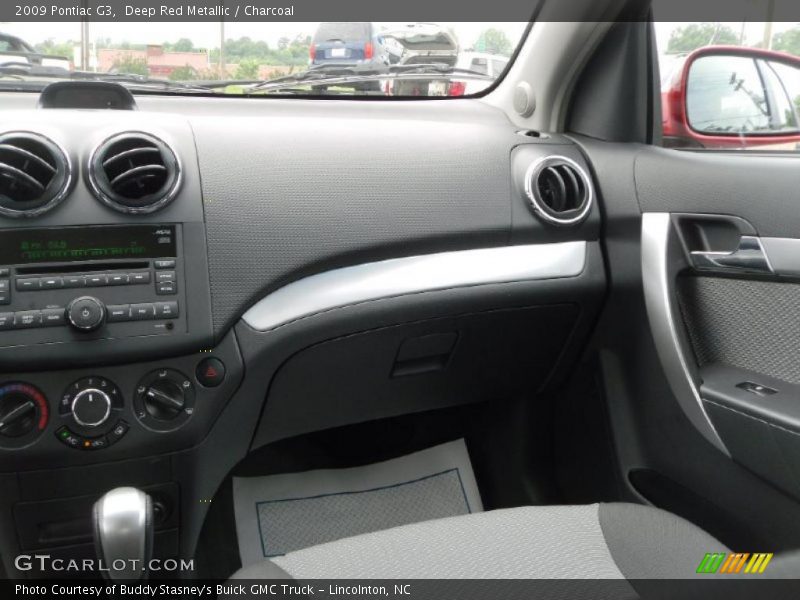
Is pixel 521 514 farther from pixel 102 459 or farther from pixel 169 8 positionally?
pixel 169 8

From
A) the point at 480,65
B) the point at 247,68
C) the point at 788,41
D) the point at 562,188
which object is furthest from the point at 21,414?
the point at 788,41

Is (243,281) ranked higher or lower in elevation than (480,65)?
lower

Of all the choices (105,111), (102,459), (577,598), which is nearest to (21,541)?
(102,459)

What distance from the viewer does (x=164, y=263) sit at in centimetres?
144

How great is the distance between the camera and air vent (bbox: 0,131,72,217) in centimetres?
135

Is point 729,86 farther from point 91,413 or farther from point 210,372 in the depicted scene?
point 91,413

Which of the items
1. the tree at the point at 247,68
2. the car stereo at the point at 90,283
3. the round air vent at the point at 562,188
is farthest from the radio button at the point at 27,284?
the round air vent at the point at 562,188

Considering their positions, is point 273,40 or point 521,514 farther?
point 273,40

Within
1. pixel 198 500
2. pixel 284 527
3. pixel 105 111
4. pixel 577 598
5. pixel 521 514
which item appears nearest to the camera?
pixel 577 598

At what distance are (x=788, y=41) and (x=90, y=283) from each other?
156cm

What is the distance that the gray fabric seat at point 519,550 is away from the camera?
1161 mm

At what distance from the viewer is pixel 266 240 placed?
1532 millimetres

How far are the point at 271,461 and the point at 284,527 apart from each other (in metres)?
0.19

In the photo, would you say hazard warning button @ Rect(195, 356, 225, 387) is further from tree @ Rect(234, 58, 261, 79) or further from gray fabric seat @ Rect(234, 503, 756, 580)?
tree @ Rect(234, 58, 261, 79)
